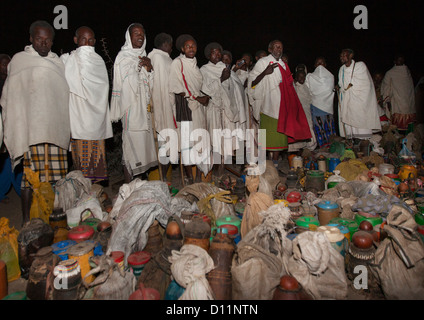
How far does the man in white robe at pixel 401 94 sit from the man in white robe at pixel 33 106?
25.2ft

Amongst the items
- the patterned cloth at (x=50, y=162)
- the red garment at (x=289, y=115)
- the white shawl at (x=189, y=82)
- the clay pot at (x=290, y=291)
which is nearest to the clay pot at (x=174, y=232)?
the clay pot at (x=290, y=291)

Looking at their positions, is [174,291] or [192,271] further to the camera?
[174,291]

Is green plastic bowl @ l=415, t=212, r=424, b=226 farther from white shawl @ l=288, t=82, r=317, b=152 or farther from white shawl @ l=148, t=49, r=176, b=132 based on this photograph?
white shawl @ l=288, t=82, r=317, b=152

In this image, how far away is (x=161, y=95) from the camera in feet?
15.8

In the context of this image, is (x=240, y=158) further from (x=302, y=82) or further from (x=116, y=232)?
(x=116, y=232)

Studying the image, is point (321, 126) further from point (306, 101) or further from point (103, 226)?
point (103, 226)

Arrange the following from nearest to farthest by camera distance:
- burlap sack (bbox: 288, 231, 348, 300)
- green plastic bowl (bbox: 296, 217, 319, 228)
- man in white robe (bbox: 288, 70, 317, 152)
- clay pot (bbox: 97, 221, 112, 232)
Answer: burlap sack (bbox: 288, 231, 348, 300) < green plastic bowl (bbox: 296, 217, 319, 228) < clay pot (bbox: 97, 221, 112, 232) < man in white robe (bbox: 288, 70, 317, 152)

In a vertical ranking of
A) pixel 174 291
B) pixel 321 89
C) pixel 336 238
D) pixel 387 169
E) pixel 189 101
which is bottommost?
pixel 174 291

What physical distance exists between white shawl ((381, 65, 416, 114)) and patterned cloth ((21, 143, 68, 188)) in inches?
305

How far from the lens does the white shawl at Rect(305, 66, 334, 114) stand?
24.3 ft

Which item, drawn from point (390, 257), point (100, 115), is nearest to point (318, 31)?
point (100, 115)

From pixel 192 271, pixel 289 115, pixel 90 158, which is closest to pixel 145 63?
pixel 90 158

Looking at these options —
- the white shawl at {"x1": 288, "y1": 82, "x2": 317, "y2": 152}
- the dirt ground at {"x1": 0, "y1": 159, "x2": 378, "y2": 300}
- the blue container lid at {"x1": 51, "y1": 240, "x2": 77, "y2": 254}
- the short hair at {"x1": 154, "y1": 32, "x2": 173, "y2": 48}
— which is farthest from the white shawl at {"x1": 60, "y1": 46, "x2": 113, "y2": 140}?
the white shawl at {"x1": 288, "y1": 82, "x2": 317, "y2": 152}

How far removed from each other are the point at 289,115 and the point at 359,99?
2069mm
